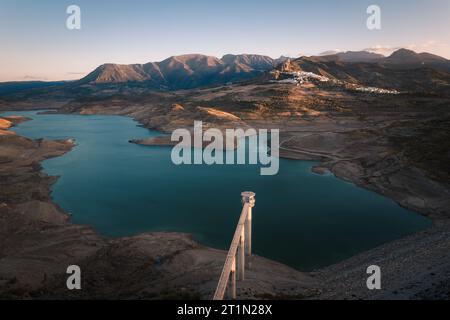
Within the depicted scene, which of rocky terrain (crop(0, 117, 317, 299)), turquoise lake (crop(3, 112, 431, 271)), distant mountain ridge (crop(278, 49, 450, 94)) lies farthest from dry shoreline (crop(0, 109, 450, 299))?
distant mountain ridge (crop(278, 49, 450, 94))

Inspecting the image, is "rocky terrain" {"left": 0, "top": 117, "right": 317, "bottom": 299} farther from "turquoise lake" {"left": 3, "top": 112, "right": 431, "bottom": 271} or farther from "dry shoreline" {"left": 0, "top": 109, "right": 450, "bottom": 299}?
"turquoise lake" {"left": 3, "top": 112, "right": 431, "bottom": 271}

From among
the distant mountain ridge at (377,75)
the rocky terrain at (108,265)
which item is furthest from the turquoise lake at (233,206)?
the distant mountain ridge at (377,75)

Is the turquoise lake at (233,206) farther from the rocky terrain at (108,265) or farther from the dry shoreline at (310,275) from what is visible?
the rocky terrain at (108,265)

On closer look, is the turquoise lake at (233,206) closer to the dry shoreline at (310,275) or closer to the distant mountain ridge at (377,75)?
the dry shoreline at (310,275)

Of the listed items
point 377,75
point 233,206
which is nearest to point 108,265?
point 233,206

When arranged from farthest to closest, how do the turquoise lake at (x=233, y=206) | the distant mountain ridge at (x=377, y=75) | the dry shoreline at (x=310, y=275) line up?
1. the distant mountain ridge at (x=377, y=75)
2. the turquoise lake at (x=233, y=206)
3. the dry shoreline at (x=310, y=275)

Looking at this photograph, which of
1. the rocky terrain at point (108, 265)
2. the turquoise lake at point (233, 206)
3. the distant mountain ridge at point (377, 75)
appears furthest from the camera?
the distant mountain ridge at point (377, 75)

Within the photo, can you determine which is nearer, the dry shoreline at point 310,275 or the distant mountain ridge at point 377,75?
the dry shoreline at point 310,275

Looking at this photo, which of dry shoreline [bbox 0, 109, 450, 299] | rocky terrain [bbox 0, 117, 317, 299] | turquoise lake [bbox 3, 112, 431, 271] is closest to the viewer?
dry shoreline [bbox 0, 109, 450, 299]

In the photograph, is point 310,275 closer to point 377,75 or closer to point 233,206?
point 233,206

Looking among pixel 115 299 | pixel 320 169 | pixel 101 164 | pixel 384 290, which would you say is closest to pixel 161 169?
pixel 101 164
